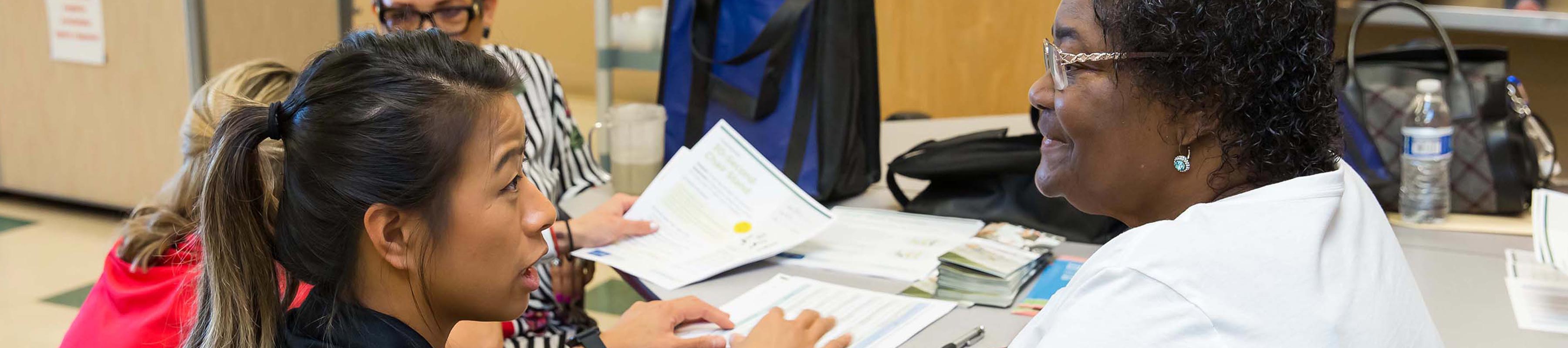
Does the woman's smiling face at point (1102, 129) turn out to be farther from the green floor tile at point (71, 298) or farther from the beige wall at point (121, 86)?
the beige wall at point (121, 86)

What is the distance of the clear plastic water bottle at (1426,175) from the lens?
1.95m

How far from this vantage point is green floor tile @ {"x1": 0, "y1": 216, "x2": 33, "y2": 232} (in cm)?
399

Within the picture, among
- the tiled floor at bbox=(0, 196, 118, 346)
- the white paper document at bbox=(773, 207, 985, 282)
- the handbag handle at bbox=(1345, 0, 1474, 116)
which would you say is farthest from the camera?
the tiled floor at bbox=(0, 196, 118, 346)

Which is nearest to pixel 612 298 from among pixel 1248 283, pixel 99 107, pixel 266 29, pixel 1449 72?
pixel 266 29

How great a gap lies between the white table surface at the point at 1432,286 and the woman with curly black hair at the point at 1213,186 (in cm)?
30

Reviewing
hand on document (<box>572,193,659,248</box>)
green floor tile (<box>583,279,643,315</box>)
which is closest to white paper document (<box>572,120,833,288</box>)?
hand on document (<box>572,193,659,248</box>)

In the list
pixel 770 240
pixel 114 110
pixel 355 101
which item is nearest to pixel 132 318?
pixel 355 101

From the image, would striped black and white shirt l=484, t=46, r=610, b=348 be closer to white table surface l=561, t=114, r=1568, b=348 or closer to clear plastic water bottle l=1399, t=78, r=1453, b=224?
white table surface l=561, t=114, r=1568, b=348

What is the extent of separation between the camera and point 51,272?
3490mm

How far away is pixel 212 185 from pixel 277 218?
0.21 ft

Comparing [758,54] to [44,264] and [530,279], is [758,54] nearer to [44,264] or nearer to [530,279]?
[530,279]

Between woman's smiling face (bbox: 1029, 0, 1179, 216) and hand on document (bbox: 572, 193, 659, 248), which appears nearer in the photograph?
woman's smiling face (bbox: 1029, 0, 1179, 216)

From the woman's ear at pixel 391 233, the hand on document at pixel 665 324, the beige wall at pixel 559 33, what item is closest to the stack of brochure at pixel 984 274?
the hand on document at pixel 665 324

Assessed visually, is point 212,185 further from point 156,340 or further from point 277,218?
point 156,340
